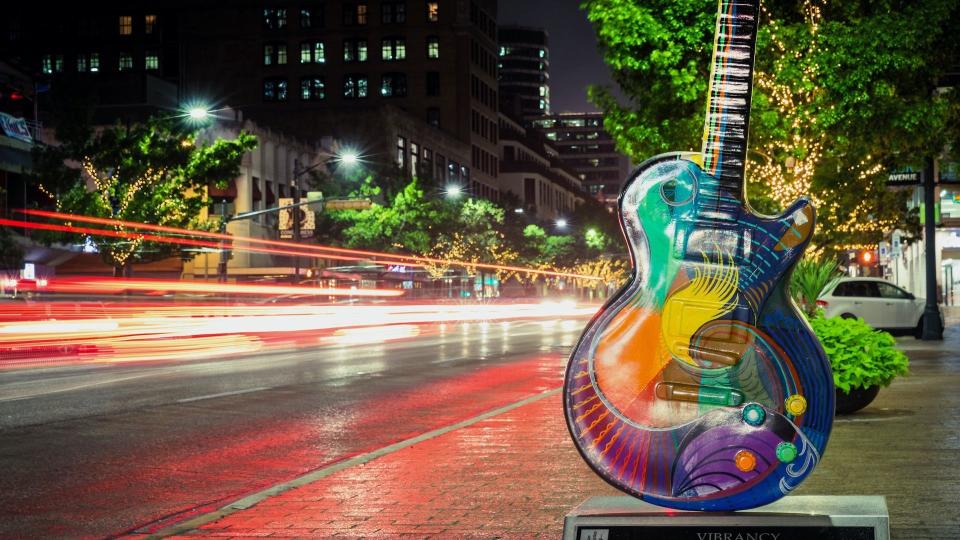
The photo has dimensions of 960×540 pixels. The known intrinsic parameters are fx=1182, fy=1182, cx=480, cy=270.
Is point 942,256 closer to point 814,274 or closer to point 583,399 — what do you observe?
point 814,274

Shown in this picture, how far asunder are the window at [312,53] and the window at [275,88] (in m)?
2.74

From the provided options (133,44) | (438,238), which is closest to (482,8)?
(133,44)

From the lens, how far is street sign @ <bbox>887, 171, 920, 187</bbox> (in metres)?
26.5

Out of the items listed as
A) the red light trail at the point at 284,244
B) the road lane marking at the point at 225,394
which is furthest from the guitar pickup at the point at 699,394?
the red light trail at the point at 284,244

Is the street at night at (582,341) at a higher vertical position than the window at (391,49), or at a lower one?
lower

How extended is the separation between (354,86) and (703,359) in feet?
347

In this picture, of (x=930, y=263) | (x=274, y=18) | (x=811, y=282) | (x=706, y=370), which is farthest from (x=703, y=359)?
(x=274, y=18)

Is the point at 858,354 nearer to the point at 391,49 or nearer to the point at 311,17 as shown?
the point at 391,49

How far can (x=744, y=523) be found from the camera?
13.9ft

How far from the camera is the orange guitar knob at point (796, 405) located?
14.1 ft

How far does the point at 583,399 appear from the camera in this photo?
445cm

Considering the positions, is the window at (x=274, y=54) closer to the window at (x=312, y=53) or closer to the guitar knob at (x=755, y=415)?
the window at (x=312, y=53)

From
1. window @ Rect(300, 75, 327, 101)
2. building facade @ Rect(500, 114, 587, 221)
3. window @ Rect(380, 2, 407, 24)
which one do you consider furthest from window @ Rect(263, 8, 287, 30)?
building facade @ Rect(500, 114, 587, 221)

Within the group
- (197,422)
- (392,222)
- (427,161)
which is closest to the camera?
(197,422)
